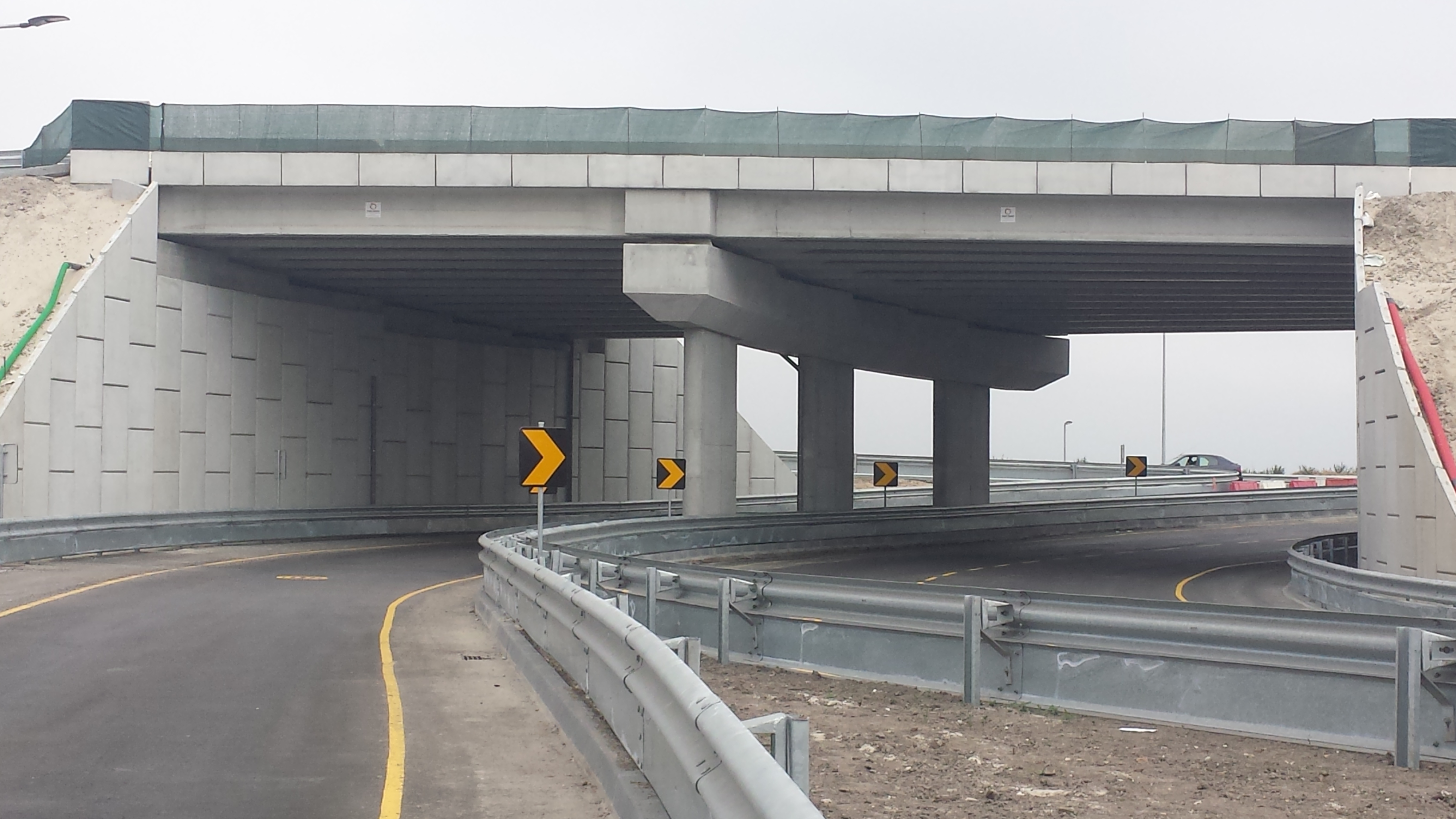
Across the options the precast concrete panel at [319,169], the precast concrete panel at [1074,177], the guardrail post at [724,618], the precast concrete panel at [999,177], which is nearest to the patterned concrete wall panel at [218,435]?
the precast concrete panel at [319,169]

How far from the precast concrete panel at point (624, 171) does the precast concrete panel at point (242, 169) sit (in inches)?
264

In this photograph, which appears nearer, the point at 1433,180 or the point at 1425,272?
the point at 1425,272

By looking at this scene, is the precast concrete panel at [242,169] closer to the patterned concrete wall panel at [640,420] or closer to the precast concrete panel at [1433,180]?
the patterned concrete wall panel at [640,420]

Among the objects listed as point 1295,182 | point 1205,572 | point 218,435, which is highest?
point 1295,182

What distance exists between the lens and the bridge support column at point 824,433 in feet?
141

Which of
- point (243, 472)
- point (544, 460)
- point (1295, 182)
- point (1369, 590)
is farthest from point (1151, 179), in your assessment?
point (243, 472)

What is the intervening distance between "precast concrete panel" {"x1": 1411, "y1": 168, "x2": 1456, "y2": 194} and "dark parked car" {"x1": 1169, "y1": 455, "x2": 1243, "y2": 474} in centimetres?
5941

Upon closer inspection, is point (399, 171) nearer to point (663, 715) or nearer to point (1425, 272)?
point (1425, 272)

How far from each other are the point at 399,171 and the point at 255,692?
2107cm

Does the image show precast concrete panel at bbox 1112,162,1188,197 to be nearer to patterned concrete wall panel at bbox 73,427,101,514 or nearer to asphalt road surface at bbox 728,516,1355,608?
asphalt road surface at bbox 728,516,1355,608

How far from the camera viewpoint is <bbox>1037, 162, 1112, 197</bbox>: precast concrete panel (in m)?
30.1

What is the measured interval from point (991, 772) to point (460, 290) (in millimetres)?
33099

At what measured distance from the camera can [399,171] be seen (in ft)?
100

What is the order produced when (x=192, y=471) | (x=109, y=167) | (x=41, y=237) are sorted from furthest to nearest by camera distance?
1. (x=192, y=471)
2. (x=109, y=167)
3. (x=41, y=237)
